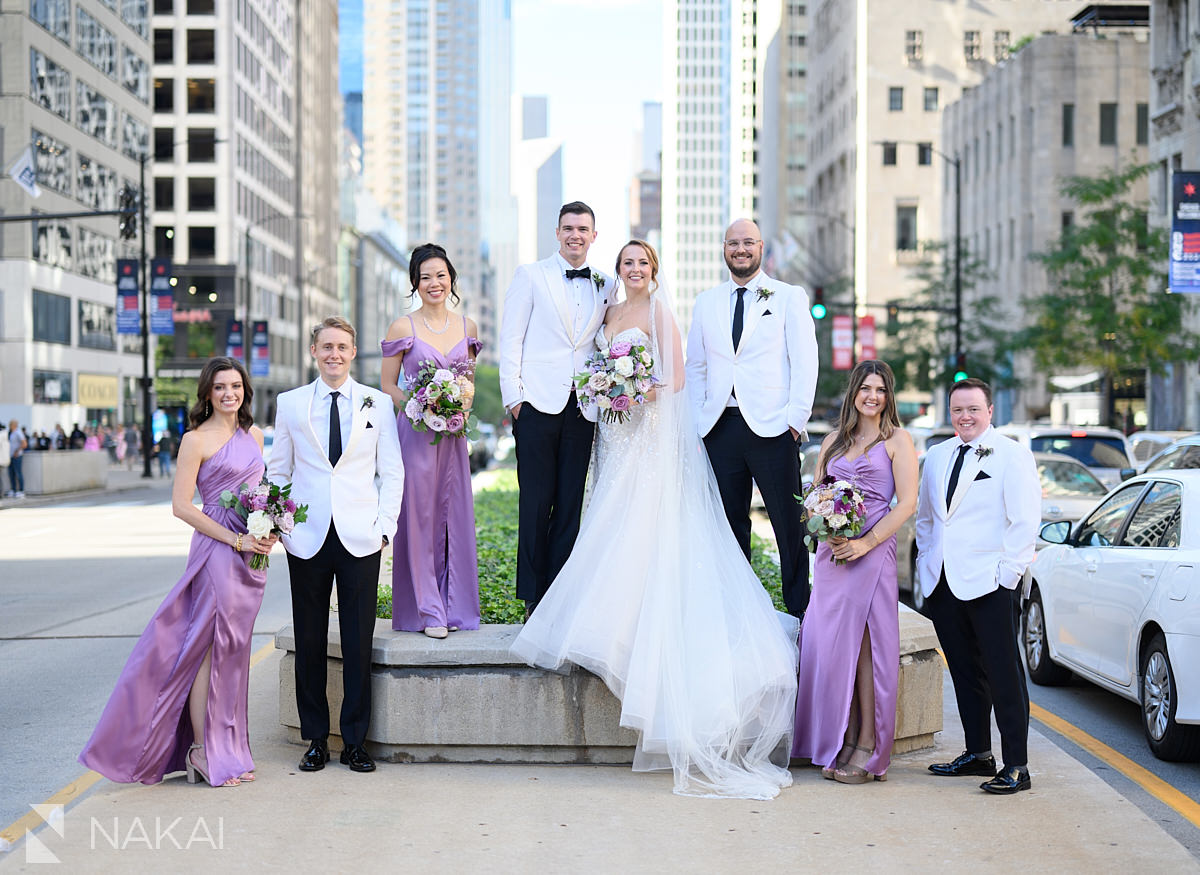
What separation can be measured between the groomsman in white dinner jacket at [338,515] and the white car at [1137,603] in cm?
449

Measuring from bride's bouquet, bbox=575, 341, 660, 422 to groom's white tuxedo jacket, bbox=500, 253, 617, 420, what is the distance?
0.79ft

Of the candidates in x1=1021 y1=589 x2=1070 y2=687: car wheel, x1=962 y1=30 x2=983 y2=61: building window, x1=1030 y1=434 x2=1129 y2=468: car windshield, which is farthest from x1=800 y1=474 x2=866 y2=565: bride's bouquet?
x1=962 y1=30 x2=983 y2=61: building window

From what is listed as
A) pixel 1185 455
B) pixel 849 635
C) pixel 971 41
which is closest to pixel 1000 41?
pixel 971 41

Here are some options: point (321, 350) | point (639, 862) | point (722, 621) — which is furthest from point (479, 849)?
point (321, 350)

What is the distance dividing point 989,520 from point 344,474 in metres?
3.32

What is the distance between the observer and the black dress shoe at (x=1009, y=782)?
7.27m

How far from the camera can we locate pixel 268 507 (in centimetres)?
716

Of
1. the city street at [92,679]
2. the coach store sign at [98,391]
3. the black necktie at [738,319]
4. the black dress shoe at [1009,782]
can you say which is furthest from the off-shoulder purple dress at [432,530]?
the coach store sign at [98,391]

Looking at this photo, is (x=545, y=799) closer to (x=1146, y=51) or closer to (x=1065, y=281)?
(x=1065, y=281)

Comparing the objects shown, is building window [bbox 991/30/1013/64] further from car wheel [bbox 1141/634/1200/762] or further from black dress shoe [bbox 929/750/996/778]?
black dress shoe [bbox 929/750/996/778]

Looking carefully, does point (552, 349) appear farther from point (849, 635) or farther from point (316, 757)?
point (316, 757)

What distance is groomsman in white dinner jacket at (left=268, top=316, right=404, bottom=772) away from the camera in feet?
24.5

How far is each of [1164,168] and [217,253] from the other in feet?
206

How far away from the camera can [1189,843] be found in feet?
21.6
